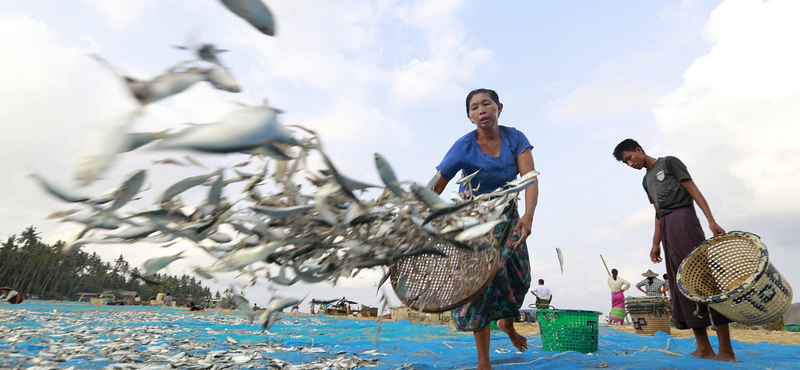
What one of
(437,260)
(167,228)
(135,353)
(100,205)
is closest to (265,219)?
(167,228)

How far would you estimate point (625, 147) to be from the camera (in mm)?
3584

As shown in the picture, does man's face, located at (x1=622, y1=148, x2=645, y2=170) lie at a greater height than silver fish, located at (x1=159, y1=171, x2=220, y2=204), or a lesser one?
greater

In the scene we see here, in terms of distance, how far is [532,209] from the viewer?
2.42 meters

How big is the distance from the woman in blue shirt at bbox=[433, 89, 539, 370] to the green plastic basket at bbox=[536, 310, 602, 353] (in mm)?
921

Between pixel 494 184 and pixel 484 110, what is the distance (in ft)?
1.50

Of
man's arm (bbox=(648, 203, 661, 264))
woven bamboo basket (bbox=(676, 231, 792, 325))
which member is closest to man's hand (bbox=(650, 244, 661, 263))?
man's arm (bbox=(648, 203, 661, 264))

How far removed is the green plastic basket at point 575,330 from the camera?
137 inches

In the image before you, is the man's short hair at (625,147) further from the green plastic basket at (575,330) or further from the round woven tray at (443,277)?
the round woven tray at (443,277)

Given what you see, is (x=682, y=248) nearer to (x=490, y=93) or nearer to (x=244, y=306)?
(x=490, y=93)

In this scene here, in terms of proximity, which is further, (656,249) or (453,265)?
(656,249)

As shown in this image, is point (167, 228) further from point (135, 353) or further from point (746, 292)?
point (746, 292)

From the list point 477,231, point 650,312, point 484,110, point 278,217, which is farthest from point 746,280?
point 650,312

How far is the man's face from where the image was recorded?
3.56 meters

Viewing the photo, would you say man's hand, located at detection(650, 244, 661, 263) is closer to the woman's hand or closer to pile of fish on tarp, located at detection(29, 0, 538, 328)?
the woman's hand
